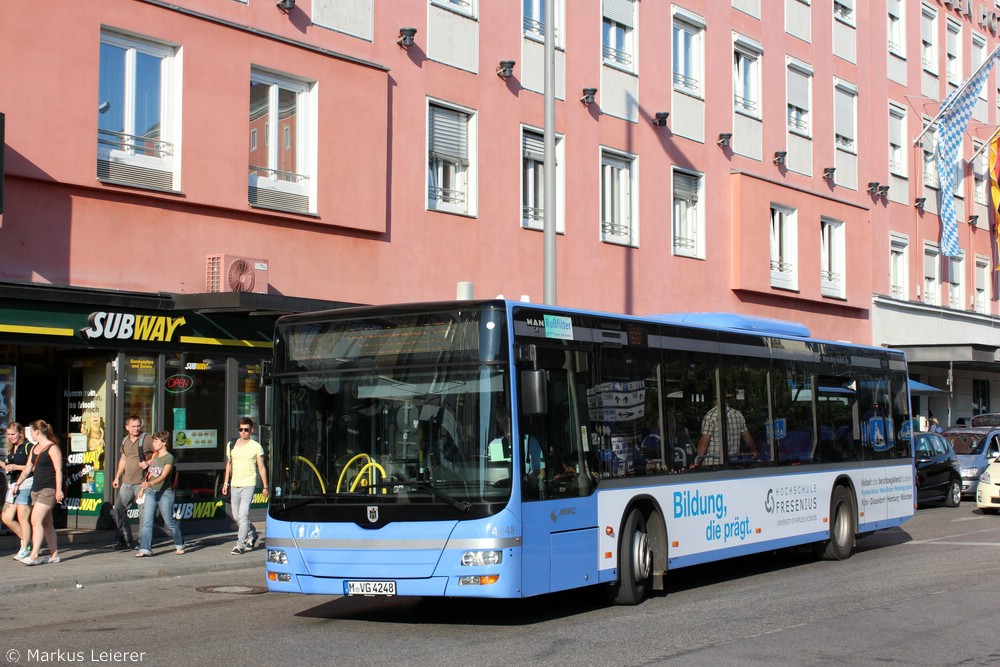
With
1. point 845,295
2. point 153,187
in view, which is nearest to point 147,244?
point 153,187

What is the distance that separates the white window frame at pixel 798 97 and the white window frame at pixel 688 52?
371cm

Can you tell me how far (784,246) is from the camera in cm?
3009

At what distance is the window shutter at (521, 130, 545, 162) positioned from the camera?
907 inches

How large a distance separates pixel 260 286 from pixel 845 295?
1889 cm

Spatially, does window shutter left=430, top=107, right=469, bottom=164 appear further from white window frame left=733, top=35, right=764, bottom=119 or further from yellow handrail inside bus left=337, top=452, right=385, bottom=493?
yellow handrail inside bus left=337, top=452, right=385, bottom=493

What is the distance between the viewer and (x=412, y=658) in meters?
8.70

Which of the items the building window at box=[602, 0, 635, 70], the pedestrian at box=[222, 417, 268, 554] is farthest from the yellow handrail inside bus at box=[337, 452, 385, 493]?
the building window at box=[602, 0, 635, 70]

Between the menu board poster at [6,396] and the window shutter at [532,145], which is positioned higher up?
the window shutter at [532,145]

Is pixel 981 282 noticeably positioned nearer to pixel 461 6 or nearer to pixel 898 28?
pixel 898 28

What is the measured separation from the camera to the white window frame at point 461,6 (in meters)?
21.4

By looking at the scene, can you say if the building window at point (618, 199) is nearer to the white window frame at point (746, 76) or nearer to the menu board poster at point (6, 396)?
the white window frame at point (746, 76)

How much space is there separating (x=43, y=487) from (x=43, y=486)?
0.01 m

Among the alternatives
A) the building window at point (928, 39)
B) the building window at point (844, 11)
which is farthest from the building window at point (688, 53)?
the building window at point (928, 39)

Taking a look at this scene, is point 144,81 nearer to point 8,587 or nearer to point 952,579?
point 8,587
